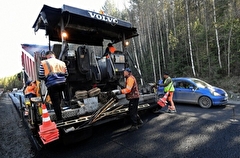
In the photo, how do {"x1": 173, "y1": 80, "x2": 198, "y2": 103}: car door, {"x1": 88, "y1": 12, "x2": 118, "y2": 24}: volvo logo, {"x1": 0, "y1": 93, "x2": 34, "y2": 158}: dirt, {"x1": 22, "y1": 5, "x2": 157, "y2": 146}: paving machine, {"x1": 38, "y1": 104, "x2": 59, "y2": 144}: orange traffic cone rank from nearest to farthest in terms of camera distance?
{"x1": 38, "y1": 104, "x2": 59, "y2": 144}: orange traffic cone < {"x1": 22, "y1": 5, "x2": 157, "y2": 146}: paving machine < {"x1": 0, "y1": 93, "x2": 34, "y2": 158}: dirt < {"x1": 88, "y1": 12, "x2": 118, "y2": 24}: volvo logo < {"x1": 173, "y1": 80, "x2": 198, "y2": 103}: car door

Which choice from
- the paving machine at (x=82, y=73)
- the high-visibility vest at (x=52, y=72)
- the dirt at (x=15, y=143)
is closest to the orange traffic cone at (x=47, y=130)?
the paving machine at (x=82, y=73)

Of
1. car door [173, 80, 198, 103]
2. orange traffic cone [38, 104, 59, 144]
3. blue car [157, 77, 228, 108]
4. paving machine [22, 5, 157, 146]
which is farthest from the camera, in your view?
car door [173, 80, 198, 103]

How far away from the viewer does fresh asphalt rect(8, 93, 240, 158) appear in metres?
2.88

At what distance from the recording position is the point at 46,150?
11.0 feet

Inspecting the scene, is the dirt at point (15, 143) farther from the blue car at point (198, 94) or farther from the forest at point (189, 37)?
the forest at point (189, 37)

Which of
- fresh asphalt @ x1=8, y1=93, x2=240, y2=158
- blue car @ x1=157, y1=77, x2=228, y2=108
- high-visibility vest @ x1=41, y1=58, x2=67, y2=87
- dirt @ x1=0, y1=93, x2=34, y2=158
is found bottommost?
dirt @ x1=0, y1=93, x2=34, y2=158

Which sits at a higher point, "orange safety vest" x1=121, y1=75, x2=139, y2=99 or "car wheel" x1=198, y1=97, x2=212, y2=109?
"orange safety vest" x1=121, y1=75, x2=139, y2=99

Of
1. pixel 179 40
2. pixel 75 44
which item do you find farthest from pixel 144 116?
pixel 179 40

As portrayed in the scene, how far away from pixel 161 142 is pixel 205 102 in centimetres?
464

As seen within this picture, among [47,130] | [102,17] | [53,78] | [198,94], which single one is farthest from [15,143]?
[198,94]

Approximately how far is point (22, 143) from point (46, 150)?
1.06m

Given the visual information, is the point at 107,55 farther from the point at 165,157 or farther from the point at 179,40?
the point at 179,40

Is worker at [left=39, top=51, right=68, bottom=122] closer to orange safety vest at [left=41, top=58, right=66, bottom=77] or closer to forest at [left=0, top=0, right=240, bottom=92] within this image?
orange safety vest at [left=41, top=58, right=66, bottom=77]

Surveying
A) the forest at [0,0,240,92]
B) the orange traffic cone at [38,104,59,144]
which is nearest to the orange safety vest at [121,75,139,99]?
the orange traffic cone at [38,104,59,144]
